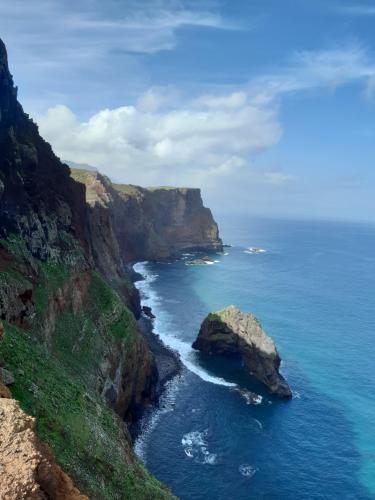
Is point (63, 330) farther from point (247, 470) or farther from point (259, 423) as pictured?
point (259, 423)

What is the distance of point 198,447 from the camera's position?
70.9 m

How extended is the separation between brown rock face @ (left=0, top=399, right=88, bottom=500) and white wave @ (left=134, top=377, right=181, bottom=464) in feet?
164

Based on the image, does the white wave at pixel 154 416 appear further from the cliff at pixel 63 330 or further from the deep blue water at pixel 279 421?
the cliff at pixel 63 330

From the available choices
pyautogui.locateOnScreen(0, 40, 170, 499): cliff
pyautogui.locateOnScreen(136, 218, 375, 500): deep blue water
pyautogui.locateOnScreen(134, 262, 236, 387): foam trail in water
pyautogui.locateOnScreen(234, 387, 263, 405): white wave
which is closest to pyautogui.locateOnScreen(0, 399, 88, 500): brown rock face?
pyautogui.locateOnScreen(0, 40, 170, 499): cliff

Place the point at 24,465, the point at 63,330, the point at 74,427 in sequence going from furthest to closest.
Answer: the point at 63,330
the point at 74,427
the point at 24,465

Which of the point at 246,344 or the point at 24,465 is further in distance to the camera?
the point at 246,344

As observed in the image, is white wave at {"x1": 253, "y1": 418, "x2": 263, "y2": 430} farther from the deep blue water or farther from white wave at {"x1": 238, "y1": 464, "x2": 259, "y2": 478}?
white wave at {"x1": 238, "y1": 464, "x2": 259, "y2": 478}

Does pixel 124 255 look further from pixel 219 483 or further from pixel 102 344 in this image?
pixel 219 483

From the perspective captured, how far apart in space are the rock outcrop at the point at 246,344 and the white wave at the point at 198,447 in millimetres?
22492

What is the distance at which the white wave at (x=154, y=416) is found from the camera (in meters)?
70.1

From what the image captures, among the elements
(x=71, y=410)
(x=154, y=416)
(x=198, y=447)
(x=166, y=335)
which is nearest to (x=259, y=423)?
(x=198, y=447)

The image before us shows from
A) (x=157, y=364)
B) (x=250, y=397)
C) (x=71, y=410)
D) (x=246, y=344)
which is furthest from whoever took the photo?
(x=246, y=344)

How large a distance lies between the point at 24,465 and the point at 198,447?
5644 cm

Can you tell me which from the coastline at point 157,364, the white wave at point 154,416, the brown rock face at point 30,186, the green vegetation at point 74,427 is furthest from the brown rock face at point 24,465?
the coastline at point 157,364
